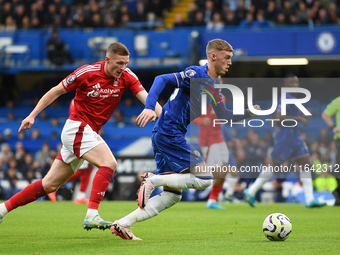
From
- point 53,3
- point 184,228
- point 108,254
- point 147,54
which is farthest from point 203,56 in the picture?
point 108,254

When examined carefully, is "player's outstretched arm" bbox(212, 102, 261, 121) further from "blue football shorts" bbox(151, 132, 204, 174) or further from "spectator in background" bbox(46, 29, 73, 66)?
"spectator in background" bbox(46, 29, 73, 66)

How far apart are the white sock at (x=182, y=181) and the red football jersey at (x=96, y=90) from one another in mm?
1209

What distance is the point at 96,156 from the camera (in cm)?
645

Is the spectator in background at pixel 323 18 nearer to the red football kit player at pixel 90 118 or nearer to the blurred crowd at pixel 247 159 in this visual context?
the blurred crowd at pixel 247 159

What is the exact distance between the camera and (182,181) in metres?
5.96

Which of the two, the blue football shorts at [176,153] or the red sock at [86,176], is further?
the red sock at [86,176]

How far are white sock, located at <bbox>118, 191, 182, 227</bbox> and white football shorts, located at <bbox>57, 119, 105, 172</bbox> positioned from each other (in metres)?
0.96

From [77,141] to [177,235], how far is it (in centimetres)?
164

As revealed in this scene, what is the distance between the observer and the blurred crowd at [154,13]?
765 inches

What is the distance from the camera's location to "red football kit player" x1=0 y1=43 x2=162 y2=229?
641 centimetres

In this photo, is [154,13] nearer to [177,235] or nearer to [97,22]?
[97,22]

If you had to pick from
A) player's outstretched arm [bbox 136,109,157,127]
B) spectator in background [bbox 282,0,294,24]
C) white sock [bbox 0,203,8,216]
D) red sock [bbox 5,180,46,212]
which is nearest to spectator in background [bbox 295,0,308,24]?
spectator in background [bbox 282,0,294,24]

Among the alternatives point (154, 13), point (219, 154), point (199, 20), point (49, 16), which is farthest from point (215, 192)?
point (49, 16)

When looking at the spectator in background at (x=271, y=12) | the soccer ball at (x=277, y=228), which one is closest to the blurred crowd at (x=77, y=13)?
the spectator in background at (x=271, y=12)
